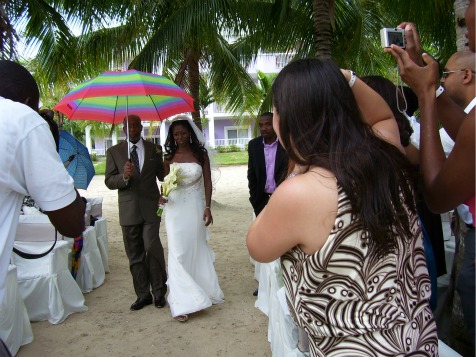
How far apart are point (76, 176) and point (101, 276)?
1.51 metres

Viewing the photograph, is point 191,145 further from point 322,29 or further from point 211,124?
point 211,124

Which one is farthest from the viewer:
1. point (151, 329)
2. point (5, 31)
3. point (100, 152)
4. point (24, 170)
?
point (100, 152)

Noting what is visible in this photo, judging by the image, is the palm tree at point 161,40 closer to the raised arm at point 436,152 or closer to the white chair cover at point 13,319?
the white chair cover at point 13,319

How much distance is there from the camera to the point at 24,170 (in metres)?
1.58

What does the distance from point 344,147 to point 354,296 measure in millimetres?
455

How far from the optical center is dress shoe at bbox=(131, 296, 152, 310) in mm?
4934

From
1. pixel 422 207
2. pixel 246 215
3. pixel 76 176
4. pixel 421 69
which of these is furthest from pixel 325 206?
pixel 246 215

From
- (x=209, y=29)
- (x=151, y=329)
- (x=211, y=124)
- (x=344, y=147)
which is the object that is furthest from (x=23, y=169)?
(x=211, y=124)

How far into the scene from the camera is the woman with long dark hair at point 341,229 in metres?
1.30

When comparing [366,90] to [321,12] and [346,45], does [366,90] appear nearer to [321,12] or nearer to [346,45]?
[321,12]

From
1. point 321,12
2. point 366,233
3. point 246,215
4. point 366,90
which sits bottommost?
point 246,215

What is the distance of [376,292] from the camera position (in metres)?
1.32

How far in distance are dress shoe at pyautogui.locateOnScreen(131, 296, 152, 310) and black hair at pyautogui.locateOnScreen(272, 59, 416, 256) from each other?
4023mm

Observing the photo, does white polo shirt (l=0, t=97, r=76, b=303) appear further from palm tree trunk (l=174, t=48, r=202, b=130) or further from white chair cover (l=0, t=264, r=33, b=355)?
palm tree trunk (l=174, t=48, r=202, b=130)
